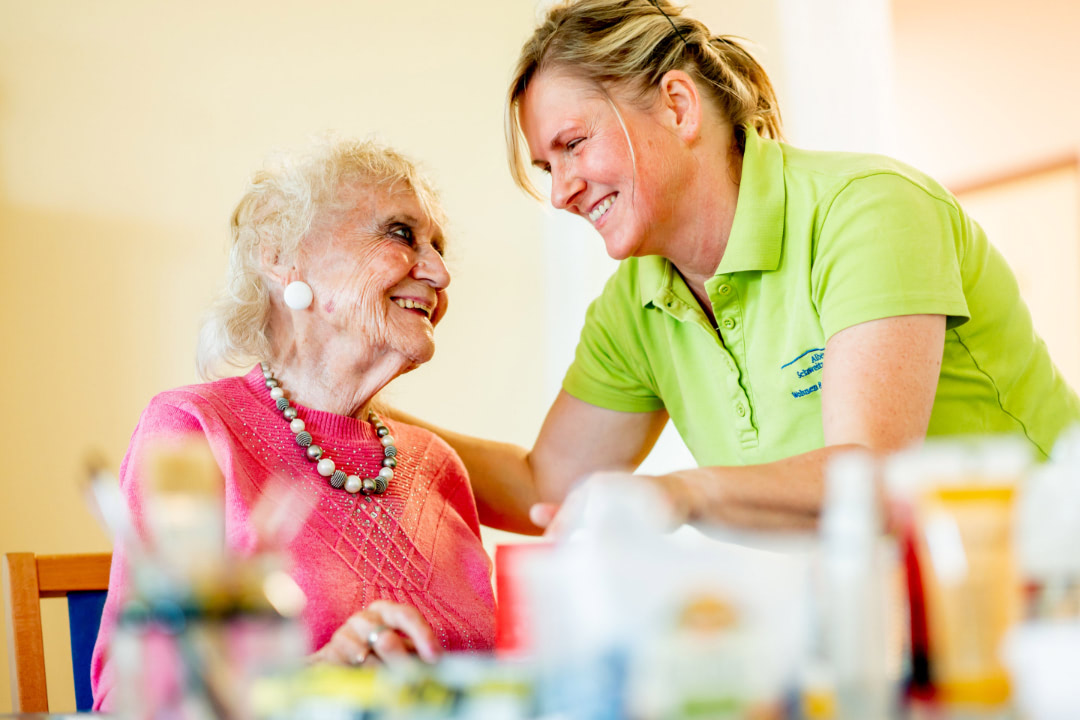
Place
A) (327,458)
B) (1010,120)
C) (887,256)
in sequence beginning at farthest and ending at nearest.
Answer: (1010,120) < (327,458) < (887,256)

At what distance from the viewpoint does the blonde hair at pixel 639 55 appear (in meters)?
1.52

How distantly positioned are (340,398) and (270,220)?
11.1 inches

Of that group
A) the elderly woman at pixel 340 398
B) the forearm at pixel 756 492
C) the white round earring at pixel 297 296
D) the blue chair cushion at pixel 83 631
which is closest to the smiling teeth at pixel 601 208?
the elderly woman at pixel 340 398

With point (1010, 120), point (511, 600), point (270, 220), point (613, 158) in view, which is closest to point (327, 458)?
point (270, 220)

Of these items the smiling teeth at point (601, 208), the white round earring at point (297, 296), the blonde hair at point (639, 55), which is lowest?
the white round earring at point (297, 296)

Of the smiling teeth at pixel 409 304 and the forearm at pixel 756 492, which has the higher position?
the smiling teeth at pixel 409 304

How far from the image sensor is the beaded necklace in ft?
4.48

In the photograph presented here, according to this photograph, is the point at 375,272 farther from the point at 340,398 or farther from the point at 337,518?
the point at 337,518

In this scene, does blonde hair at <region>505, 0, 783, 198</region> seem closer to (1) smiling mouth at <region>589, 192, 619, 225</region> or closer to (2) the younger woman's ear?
(2) the younger woman's ear

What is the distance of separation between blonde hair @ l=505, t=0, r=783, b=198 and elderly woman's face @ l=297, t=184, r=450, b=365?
0.25m

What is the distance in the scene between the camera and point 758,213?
1429 millimetres

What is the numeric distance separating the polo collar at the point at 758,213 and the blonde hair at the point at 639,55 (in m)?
0.10

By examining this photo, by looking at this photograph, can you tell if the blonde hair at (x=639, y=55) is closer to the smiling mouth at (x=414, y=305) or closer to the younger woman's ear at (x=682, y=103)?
the younger woman's ear at (x=682, y=103)

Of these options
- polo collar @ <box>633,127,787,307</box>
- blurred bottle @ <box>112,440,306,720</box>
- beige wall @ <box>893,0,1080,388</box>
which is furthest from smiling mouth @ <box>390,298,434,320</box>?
beige wall @ <box>893,0,1080,388</box>
